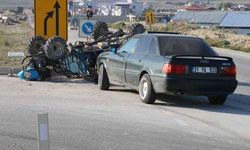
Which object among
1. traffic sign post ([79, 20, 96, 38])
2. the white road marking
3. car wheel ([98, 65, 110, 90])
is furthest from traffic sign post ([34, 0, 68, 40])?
the white road marking

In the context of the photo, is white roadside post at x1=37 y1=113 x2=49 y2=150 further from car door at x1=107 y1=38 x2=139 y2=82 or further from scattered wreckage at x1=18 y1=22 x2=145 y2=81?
scattered wreckage at x1=18 y1=22 x2=145 y2=81

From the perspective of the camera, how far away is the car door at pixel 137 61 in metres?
13.3

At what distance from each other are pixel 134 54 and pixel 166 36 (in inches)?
34.8

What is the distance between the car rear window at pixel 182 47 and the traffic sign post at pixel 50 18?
21.5 ft

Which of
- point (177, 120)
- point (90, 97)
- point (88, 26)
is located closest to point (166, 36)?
point (90, 97)

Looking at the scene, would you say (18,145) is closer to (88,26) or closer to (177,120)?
(177,120)

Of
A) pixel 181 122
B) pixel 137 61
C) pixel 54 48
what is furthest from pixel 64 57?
pixel 181 122

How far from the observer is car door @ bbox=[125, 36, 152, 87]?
1330 cm

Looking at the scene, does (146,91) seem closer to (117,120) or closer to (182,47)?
(182,47)

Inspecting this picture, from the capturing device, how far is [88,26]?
898 inches

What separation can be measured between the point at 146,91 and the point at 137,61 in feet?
3.16

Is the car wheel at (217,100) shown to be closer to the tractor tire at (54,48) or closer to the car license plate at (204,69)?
the car license plate at (204,69)

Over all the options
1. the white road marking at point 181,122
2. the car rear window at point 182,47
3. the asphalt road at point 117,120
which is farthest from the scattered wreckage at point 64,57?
the white road marking at point 181,122

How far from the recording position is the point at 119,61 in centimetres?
1429
